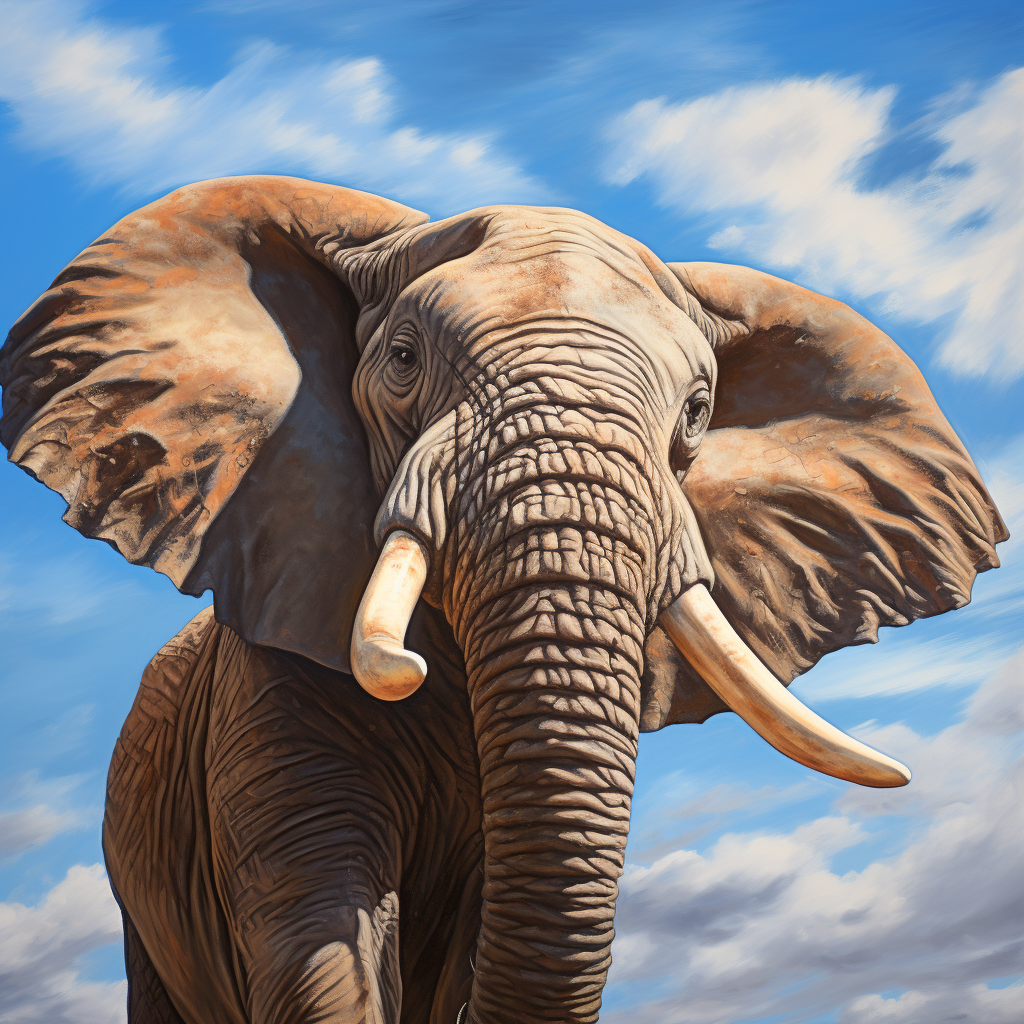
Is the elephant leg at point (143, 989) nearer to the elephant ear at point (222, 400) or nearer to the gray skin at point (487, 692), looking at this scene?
the gray skin at point (487, 692)

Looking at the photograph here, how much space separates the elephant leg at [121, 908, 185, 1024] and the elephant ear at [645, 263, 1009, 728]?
2.00 m

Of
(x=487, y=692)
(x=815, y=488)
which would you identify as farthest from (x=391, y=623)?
(x=815, y=488)

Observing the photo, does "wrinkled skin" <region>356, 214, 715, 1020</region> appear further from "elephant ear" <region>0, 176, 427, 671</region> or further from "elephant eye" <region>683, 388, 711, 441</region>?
"elephant ear" <region>0, 176, 427, 671</region>

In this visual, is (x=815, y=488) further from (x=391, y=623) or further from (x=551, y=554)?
(x=391, y=623)

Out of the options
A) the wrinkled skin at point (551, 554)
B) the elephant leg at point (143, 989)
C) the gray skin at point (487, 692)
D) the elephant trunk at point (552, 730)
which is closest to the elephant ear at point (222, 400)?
the gray skin at point (487, 692)

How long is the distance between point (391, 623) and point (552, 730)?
14.4 inches

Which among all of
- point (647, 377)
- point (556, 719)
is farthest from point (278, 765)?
point (647, 377)

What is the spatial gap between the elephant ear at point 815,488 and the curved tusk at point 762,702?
63 cm

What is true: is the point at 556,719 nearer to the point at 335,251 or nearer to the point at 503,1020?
the point at 503,1020

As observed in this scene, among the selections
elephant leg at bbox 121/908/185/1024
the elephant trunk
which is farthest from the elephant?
elephant leg at bbox 121/908/185/1024

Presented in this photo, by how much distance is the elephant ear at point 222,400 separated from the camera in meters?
3.02

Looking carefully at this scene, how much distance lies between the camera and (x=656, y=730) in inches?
133

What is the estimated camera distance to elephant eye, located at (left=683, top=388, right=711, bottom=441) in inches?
119

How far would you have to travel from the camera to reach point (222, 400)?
3.17m
